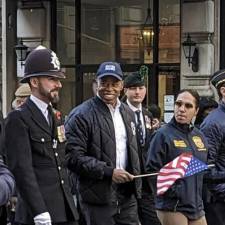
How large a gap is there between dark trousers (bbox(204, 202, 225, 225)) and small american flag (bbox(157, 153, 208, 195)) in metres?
0.72

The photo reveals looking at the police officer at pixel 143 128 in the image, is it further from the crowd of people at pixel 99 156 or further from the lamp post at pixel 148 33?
the lamp post at pixel 148 33

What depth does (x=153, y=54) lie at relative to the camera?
14.2 meters

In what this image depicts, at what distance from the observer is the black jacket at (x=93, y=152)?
5.53 meters

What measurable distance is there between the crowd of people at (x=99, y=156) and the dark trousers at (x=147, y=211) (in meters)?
1.02

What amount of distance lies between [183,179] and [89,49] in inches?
374

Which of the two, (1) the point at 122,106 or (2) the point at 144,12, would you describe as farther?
(2) the point at 144,12

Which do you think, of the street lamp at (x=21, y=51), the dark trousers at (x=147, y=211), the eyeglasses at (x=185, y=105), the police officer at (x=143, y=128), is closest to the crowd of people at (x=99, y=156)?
the eyeglasses at (x=185, y=105)

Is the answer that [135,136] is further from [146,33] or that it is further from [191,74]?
[146,33]

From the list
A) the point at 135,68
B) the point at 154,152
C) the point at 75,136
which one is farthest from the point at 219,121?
the point at 135,68

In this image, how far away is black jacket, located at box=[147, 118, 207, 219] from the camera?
5719mm

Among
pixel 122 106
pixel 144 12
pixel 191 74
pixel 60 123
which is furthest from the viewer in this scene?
pixel 144 12

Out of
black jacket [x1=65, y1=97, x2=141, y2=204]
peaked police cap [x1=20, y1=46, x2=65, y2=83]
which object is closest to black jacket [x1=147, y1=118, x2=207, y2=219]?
black jacket [x1=65, y1=97, x2=141, y2=204]

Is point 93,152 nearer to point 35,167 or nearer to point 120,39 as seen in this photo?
point 35,167

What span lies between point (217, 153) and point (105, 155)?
1079 mm
